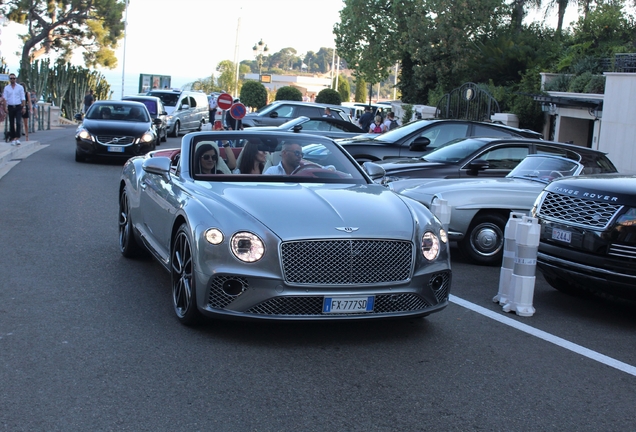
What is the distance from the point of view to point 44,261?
8.23m

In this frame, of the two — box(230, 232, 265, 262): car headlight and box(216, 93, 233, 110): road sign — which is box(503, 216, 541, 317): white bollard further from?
box(216, 93, 233, 110): road sign

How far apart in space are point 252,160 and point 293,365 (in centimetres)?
246

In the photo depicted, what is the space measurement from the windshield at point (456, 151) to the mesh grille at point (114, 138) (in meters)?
9.44

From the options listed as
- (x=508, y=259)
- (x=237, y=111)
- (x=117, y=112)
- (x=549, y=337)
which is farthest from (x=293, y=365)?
(x=237, y=111)

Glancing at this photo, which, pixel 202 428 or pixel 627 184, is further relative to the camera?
pixel 627 184

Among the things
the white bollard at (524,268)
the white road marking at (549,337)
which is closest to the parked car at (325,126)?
the white road marking at (549,337)

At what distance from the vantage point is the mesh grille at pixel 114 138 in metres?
19.7

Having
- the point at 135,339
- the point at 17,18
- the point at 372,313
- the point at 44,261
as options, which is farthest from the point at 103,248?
the point at 17,18

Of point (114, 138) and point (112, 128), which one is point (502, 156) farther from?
point (112, 128)

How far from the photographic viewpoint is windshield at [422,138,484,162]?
40.7 ft

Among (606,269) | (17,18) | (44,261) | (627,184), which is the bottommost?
(44,261)

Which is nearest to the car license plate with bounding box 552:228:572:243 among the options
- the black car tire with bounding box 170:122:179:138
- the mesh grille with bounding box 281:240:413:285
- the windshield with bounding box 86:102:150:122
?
the mesh grille with bounding box 281:240:413:285

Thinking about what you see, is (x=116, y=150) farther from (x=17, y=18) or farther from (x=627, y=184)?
(x=17, y=18)

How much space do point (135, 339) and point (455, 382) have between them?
2.21 m
